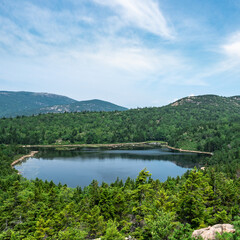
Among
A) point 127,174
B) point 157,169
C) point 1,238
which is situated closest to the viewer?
point 1,238

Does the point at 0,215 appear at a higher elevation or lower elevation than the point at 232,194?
lower

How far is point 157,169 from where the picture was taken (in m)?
117

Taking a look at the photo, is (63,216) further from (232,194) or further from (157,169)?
(157,169)

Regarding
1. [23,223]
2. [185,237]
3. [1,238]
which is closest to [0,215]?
[23,223]

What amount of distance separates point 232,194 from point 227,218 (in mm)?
14119

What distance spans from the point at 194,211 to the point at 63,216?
24.7 metres

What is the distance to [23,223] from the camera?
41.0 m

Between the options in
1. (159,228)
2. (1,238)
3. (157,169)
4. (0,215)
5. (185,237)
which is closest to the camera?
(185,237)

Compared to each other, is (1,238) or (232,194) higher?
(232,194)

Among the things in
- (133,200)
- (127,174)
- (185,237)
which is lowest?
(127,174)

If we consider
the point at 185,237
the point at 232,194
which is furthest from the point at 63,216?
the point at 232,194

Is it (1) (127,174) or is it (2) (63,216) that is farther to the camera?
(1) (127,174)

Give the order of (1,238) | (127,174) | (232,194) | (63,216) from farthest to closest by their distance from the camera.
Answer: (127,174) → (232,194) → (63,216) → (1,238)

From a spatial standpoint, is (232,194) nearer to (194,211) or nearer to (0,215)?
(194,211)
